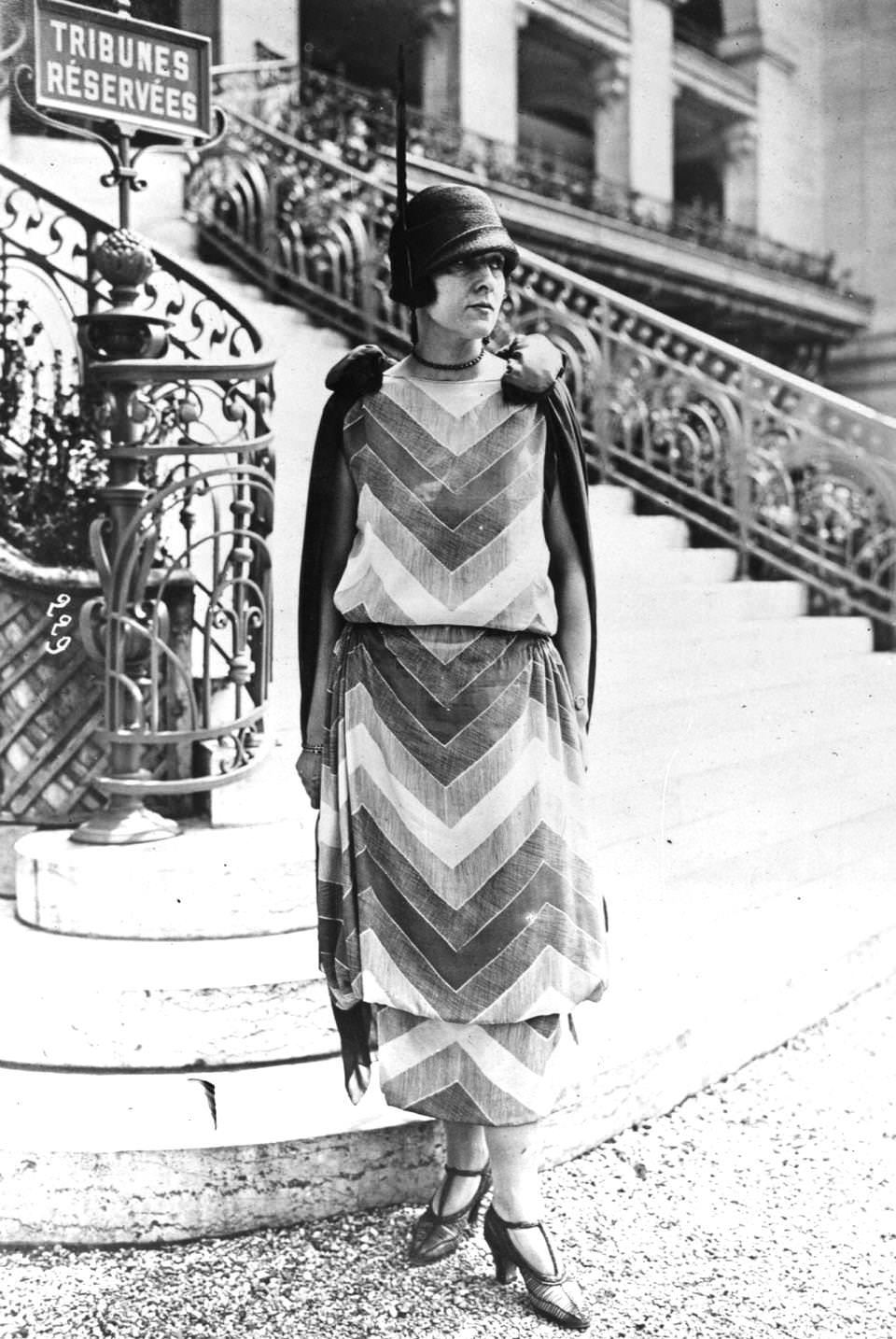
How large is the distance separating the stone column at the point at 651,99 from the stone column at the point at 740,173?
1.78 ft

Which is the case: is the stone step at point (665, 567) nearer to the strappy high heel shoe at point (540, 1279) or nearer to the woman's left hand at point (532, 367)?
the woman's left hand at point (532, 367)

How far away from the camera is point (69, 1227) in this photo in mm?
2396

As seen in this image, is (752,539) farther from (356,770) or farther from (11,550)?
(356,770)

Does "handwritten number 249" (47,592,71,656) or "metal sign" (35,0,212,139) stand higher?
"metal sign" (35,0,212,139)

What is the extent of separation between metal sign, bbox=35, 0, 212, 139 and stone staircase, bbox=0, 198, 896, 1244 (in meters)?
1.79

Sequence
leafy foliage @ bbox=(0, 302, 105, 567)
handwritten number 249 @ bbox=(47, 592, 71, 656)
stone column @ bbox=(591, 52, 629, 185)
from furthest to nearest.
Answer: stone column @ bbox=(591, 52, 629, 185) < leafy foliage @ bbox=(0, 302, 105, 567) < handwritten number 249 @ bbox=(47, 592, 71, 656)

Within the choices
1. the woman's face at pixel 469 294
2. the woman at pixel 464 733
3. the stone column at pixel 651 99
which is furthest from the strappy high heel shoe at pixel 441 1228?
the stone column at pixel 651 99

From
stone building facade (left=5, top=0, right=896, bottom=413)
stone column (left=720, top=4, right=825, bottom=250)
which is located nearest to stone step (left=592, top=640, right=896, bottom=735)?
stone column (left=720, top=4, right=825, bottom=250)

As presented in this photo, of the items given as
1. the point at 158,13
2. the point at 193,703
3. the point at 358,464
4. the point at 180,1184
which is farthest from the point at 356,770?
the point at 158,13

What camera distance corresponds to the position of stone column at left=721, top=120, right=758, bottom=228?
427 inches

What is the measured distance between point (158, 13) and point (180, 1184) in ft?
22.8

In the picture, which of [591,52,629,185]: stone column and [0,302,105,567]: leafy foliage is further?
[591,52,629,185]: stone column

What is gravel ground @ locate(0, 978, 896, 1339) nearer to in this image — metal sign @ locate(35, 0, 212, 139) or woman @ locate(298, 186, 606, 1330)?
woman @ locate(298, 186, 606, 1330)

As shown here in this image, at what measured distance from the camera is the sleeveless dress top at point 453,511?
7.04ft
